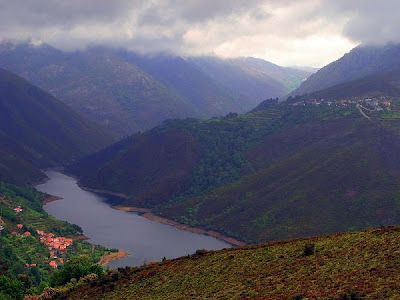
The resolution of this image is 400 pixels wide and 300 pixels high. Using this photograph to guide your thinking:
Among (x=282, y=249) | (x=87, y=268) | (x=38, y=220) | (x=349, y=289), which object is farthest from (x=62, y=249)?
(x=349, y=289)

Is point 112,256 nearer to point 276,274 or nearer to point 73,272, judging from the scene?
point 73,272

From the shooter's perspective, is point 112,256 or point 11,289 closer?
point 11,289

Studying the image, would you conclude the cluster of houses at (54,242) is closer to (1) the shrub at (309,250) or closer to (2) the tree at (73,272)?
(2) the tree at (73,272)

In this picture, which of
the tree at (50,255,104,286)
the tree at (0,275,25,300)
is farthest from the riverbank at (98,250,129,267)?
the tree at (0,275,25,300)

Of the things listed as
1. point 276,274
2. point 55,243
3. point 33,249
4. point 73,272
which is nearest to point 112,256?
point 55,243

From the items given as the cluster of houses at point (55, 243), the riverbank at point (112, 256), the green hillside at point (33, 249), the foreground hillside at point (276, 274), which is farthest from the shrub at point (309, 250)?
the cluster of houses at point (55, 243)
